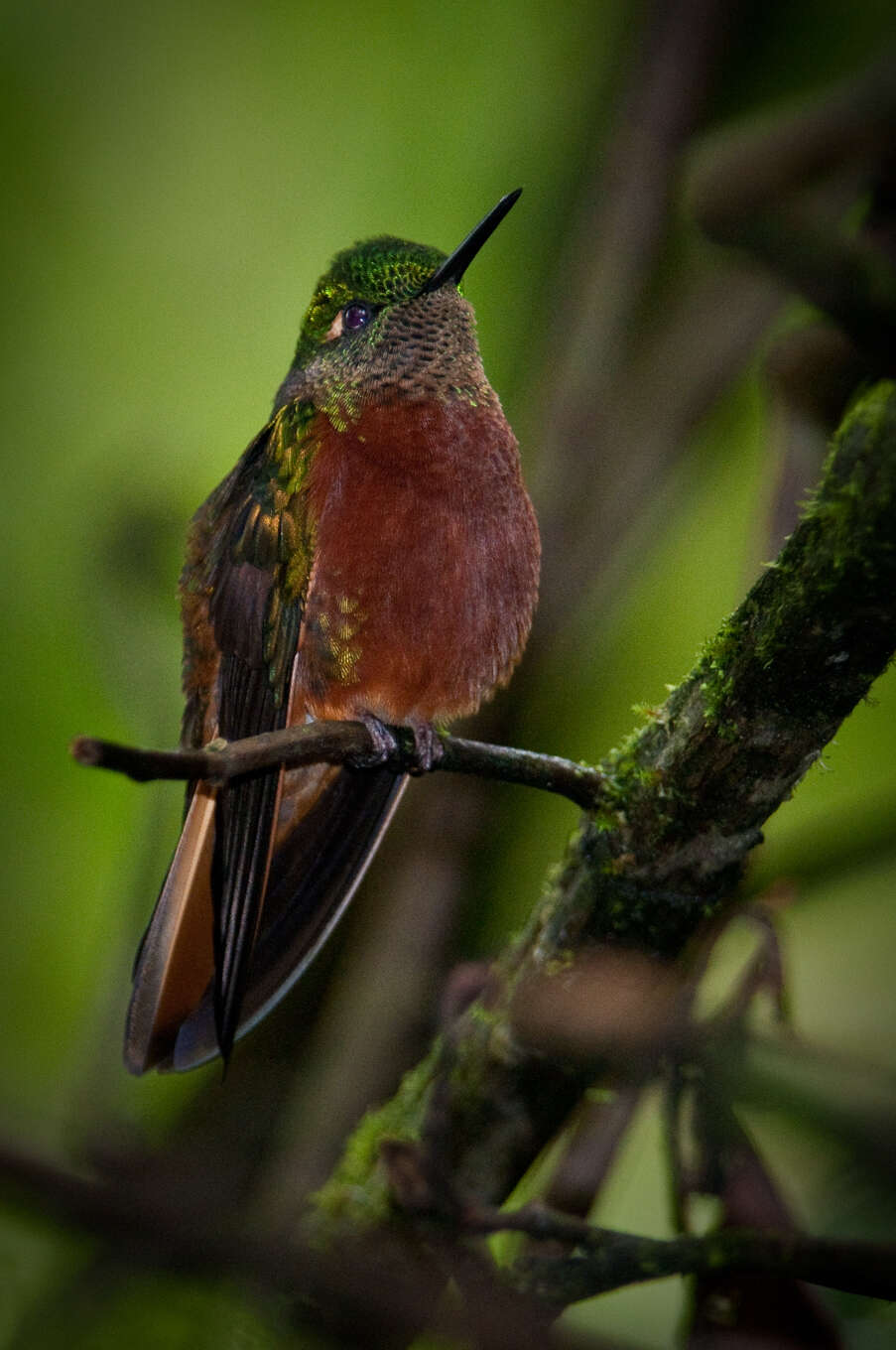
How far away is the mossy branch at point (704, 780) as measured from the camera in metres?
1.24

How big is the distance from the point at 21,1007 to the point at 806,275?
3019 millimetres

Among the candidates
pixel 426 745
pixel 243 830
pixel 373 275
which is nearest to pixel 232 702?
pixel 243 830

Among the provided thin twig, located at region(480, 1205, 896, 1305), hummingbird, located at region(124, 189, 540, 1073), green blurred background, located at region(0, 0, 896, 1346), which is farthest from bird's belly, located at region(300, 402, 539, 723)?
thin twig, located at region(480, 1205, 896, 1305)

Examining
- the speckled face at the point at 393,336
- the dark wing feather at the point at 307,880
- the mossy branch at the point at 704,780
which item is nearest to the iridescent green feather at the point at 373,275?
the speckled face at the point at 393,336

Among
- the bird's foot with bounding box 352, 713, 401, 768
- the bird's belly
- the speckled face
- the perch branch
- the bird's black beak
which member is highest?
the bird's black beak

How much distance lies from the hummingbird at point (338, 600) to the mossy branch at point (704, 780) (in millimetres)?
434

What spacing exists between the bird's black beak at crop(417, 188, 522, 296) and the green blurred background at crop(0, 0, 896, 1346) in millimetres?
597

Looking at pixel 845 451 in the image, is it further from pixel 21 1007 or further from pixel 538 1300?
pixel 21 1007

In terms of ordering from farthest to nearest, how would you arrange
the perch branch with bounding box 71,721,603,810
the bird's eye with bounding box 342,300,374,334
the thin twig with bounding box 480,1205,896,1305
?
the bird's eye with bounding box 342,300,374,334, the thin twig with bounding box 480,1205,896,1305, the perch branch with bounding box 71,721,603,810

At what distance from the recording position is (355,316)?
2320mm

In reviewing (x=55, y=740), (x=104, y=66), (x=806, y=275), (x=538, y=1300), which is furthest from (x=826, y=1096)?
(x=104, y=66)

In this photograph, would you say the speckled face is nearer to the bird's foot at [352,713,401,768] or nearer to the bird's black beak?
the bird's black beak

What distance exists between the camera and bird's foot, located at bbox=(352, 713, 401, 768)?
1.93 m

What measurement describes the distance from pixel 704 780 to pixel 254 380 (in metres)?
1.81
